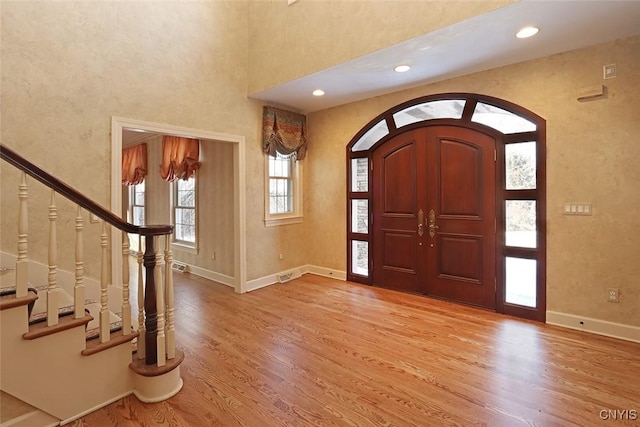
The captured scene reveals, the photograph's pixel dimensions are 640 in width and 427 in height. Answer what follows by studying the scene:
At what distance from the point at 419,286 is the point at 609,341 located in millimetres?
1897

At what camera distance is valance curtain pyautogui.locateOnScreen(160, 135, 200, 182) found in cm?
535

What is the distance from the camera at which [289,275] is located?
5.05 meters

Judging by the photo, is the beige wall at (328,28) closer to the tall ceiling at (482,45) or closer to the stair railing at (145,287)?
the tall ceiling at (482,45)

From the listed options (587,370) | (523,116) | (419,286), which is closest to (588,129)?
(523,116)

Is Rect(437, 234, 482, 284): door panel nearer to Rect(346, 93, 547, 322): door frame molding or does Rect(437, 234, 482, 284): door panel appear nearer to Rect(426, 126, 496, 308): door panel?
Rect(426, 126, 496, 308): door panel

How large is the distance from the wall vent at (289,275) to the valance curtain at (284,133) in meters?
1.87

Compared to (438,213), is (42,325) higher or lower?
lower

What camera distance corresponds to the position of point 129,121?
325 cm

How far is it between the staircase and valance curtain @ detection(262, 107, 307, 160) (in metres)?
2.75

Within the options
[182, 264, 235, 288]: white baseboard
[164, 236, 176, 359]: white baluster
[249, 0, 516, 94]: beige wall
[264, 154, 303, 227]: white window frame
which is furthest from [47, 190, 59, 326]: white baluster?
[264, 154, 303, 227]: white window frame

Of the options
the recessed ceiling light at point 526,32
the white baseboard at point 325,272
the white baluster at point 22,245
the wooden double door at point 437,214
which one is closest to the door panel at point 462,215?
the wooden double door at point 437,214

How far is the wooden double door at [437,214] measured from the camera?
3.70 m

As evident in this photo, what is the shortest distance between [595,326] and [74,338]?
4335mm

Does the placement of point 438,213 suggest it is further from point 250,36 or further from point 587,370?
point 250,36
